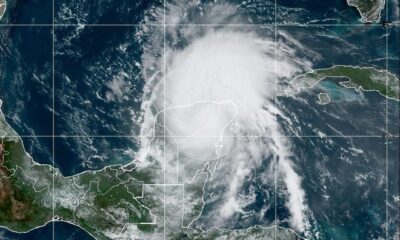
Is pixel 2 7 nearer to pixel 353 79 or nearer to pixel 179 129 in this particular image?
pixel 179 129

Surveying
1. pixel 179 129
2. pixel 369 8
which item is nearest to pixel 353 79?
pixel 369 8

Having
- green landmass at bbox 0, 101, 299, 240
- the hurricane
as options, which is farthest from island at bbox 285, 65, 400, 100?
green landmass at bbox 0, 101, 299, 240

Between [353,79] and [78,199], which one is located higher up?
[353,79]

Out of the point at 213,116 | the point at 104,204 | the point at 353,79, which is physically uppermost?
the point at 353,79

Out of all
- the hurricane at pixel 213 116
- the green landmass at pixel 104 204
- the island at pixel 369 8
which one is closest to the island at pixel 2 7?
the green landmass at pixel 104 204

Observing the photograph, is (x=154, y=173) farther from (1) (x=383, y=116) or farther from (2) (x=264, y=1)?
(1) (x=383, y=116)

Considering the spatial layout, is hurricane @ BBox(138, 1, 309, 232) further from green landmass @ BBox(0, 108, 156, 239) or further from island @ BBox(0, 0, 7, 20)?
island @ BBox(0, 0, 7, 20)
